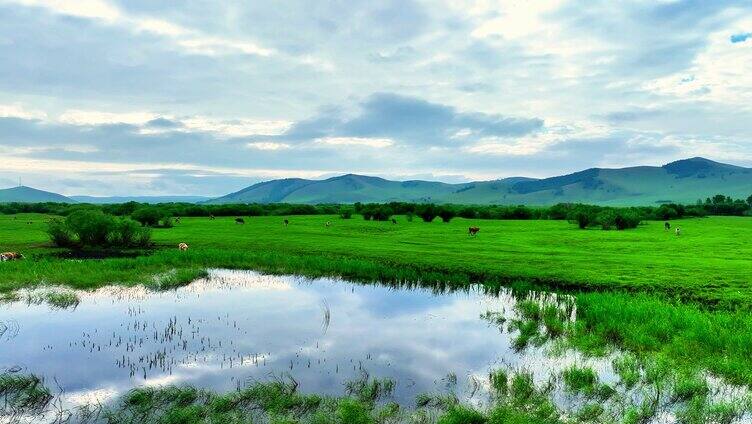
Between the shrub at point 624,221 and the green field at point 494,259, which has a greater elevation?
the shrub at point 624,221

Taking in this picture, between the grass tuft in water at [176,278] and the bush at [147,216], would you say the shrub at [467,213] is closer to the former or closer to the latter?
the bush at [147,216]

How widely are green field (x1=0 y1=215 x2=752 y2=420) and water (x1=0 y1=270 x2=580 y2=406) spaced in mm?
4316

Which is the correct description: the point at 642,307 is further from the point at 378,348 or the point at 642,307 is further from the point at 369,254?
the point at 369,254

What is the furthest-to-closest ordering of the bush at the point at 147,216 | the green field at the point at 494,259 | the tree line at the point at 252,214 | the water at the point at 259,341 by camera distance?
the bush at the point at 147,216
the tree line at the point at 252,214
the green field at the point at 494,259
the water at the point at 259,341

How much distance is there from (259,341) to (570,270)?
25.7 metres

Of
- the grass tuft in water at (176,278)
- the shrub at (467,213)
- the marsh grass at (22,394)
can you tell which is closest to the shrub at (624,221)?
the shrub at (467,213)

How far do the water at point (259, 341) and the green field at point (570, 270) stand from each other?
4316 millimetres

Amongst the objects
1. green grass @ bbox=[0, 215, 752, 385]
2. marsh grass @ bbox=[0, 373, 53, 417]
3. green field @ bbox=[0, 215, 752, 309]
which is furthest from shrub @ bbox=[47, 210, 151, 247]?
marsh grass @ bbox=[0, 373, 53, 417]

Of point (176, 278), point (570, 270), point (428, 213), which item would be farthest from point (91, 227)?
point (428, 213)

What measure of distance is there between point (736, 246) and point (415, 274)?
1555 inches

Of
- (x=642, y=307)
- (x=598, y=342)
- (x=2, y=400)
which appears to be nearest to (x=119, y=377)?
(x=2, y=400)

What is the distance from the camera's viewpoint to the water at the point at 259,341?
1594 cm

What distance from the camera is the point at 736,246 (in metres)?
50.6

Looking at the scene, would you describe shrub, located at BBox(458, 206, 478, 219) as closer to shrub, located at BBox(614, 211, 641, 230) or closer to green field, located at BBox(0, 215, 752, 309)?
shrub, located at BBox(614, 211, 641, 230)
